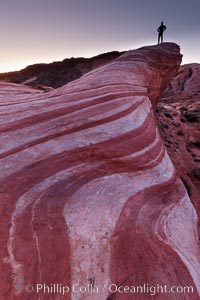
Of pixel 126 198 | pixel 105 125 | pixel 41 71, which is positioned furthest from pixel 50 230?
pixel 41 71

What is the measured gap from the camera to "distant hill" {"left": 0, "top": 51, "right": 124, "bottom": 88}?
37375 millimetres

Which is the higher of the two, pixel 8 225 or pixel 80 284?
pixel 8 225

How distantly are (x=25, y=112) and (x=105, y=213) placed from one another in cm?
339

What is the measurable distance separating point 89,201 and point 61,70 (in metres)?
38.3

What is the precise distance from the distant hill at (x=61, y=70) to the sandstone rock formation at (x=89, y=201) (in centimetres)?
3185

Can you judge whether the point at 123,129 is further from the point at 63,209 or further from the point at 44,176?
the point at 63,209

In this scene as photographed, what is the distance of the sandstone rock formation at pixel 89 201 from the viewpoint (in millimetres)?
3176

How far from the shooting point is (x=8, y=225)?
3445mm

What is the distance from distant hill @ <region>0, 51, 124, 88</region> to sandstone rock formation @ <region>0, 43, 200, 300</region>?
31846 mm

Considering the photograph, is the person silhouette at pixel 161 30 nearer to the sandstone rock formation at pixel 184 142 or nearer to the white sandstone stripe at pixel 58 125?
the sandstone rock formation at pixel 184 142

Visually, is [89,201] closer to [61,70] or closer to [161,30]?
[161,30]

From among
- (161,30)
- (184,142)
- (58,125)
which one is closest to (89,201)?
(58,125)

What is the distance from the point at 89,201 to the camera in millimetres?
4215

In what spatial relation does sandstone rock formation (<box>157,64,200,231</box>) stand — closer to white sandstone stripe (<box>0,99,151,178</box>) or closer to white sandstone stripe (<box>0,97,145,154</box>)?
white sandstone stripe (<box>0,99,151,178</box>)
